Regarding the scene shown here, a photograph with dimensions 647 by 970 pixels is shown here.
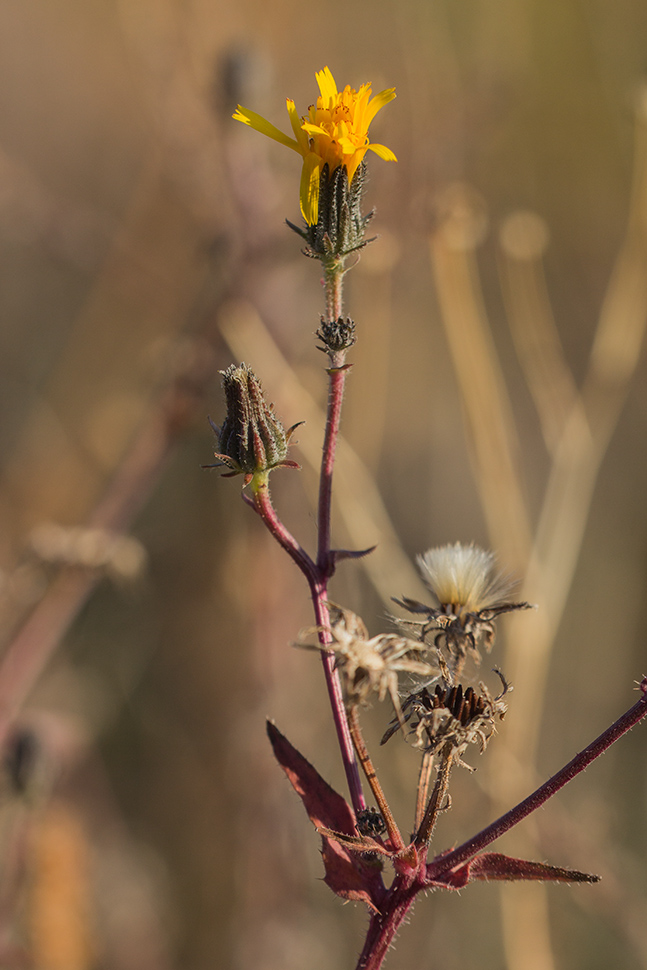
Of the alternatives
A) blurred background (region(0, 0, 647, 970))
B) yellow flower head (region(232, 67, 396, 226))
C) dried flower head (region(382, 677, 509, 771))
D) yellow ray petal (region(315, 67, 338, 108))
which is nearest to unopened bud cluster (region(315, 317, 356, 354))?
yellow flower head (region(232, 67, 396, 226))

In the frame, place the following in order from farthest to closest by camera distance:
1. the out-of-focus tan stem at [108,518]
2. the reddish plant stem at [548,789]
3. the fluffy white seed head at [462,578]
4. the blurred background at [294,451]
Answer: the blurred background at [294,451], the out-of-focus tan stem at [108,518], the fluffy white seed head at [462,578], the reddish plant stem at [548,789]

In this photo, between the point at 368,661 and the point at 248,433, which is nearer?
the point at 368,661

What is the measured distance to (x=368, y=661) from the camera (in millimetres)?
786

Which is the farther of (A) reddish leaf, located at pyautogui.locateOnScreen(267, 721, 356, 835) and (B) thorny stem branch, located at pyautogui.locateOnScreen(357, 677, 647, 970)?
(A) reddish leaf, located at pyautogui.locateOnScreen(267, 721, 356, 835)

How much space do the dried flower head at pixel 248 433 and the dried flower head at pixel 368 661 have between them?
215mm

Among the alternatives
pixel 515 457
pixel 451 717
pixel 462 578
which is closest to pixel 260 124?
pixel 462 578

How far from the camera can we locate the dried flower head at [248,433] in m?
0.90

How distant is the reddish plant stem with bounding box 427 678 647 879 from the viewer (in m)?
0.76

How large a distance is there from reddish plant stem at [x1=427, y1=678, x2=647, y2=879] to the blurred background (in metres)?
1.01

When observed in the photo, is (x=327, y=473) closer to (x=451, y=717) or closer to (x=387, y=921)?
(x=451, y=717)

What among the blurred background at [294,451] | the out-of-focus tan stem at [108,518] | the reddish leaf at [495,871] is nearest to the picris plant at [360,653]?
the reddish leaf at [495,871]

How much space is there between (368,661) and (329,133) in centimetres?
60

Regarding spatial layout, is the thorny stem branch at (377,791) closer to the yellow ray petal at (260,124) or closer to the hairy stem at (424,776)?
the hairy stem at (424,776)

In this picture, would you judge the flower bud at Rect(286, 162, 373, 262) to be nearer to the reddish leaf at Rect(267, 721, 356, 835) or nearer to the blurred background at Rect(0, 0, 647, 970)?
the reddish leaf at Rect(267, 721, 356, 835)
